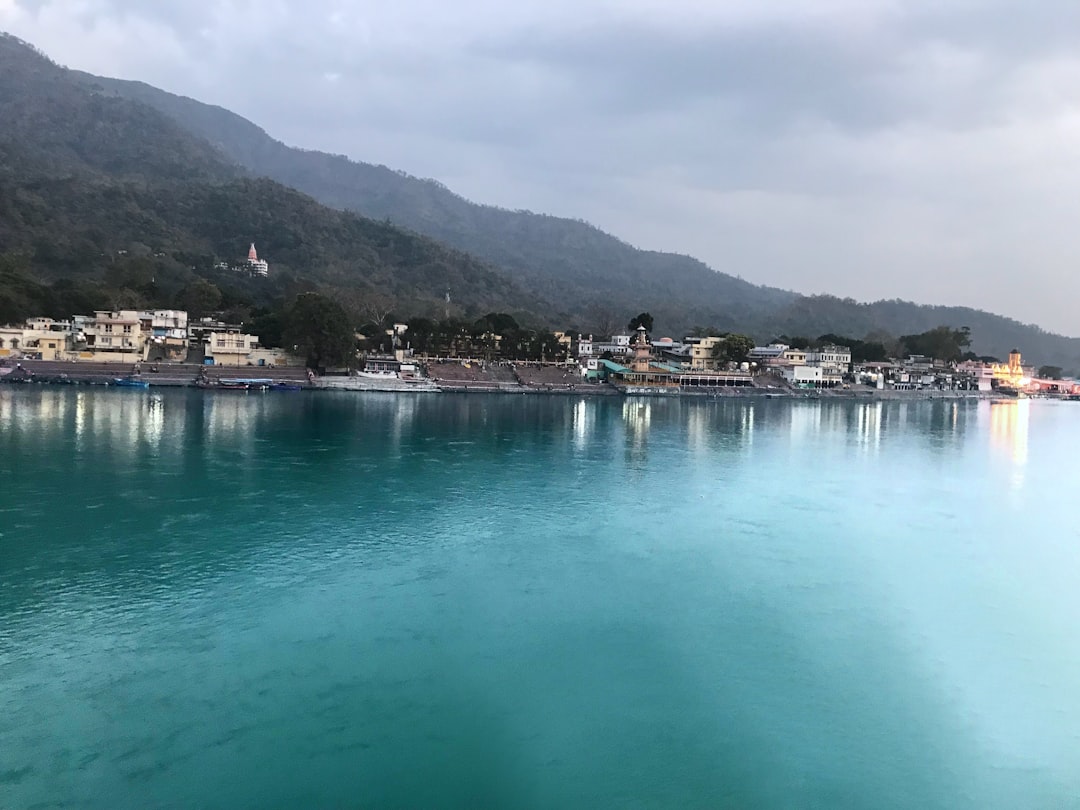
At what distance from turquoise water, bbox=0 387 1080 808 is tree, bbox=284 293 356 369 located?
65.5ft

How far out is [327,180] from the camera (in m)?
146

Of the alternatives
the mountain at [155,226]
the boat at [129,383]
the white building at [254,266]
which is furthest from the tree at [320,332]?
the white building at [254,266]

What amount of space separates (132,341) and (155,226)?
31.8 meters

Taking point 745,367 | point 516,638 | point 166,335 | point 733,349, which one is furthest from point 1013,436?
point 166,335

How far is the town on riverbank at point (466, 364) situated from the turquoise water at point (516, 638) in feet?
64.3

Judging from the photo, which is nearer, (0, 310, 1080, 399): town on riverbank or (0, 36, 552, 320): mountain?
(0, 310, 1080, 399): town on riverbank

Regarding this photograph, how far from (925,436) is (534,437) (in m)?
15.5

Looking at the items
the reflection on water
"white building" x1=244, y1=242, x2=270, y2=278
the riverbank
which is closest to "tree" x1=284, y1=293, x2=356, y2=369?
the riverbank

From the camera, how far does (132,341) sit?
35.0 metres

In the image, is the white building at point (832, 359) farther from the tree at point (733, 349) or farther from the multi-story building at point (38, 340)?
the multi-story building at point (38, 340)

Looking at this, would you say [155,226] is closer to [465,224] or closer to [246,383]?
[246,383]

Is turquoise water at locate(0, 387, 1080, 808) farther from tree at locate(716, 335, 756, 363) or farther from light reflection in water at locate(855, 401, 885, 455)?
tree at locate(716, 335, 756, 363)

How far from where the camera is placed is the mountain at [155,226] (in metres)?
49.4

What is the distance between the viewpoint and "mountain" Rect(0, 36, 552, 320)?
162ft
